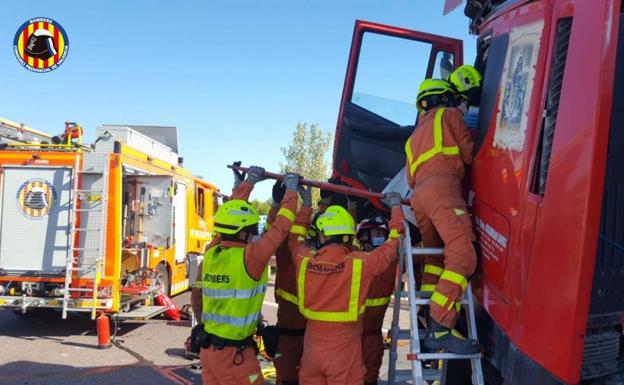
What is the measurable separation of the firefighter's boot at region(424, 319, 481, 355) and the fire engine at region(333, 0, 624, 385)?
99 mm

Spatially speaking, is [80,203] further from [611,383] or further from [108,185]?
[611,383]

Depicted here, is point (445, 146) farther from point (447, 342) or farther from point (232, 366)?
point (232, 366)

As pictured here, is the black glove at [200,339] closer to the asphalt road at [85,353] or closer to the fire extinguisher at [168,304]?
the asphalt road at [85,353]

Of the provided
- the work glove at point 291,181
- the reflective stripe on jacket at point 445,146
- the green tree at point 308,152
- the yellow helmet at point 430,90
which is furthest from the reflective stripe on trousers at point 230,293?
the green tree at point 308,152

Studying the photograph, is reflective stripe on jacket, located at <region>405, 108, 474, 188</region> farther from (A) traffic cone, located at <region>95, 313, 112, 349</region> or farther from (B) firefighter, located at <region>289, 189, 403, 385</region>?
(A) traffic cone, located at <region>95, 313, 112, 349</region>

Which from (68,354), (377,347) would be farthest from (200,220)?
(377,347)

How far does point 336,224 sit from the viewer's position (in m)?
3.70

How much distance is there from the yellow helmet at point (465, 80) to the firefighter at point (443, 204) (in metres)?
0.06

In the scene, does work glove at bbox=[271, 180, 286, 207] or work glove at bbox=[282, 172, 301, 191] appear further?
work glove at bbox=[271, 180, 286, 207]

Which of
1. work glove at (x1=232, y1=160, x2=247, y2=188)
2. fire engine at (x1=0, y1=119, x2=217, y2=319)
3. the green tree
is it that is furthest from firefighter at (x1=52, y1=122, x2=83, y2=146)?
the green tree

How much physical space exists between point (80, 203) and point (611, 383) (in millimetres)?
7365

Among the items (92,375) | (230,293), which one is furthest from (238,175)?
(92,375)

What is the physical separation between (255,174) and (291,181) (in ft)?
1.28

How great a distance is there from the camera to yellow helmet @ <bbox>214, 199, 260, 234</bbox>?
382 cm
